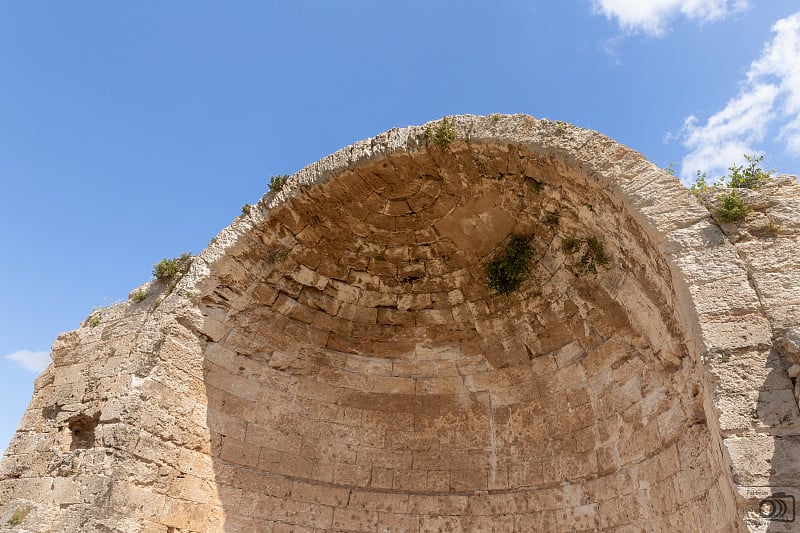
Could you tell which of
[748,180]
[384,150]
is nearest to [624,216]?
[748,180]

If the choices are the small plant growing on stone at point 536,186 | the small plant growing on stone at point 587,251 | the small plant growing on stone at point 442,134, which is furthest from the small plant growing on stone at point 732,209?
the small plant growing on stone at point 442,134

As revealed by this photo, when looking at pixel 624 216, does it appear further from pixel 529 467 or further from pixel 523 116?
pixel 529 467

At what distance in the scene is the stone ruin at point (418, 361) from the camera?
529 cm

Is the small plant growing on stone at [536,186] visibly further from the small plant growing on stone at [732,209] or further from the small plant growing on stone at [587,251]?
the small plant growing on stone at [732,209]

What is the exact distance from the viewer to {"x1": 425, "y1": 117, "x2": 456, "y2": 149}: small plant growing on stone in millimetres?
6023

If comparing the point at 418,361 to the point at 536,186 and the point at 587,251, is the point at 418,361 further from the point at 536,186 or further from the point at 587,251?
the point at 536,186

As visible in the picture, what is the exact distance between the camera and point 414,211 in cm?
683

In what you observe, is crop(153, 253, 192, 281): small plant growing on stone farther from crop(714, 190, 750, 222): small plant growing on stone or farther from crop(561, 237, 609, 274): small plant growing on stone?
crop(714, 190, 750, 222): small plant growing on stone

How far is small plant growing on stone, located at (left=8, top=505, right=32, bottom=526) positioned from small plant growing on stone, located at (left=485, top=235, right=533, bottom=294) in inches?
Result: 199

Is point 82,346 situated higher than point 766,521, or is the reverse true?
point 82,346

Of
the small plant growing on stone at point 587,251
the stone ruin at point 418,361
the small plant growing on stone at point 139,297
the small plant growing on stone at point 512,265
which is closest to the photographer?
the stone ruin at point 418,361

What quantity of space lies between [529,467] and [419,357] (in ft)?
5.69

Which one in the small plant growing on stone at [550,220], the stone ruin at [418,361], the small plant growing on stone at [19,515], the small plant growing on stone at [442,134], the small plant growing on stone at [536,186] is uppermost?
the small plant growing on stone at [442,134]

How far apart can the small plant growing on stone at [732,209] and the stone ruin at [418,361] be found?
0.10 m
